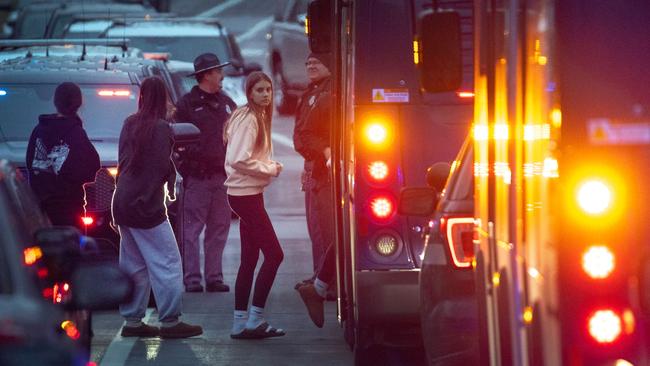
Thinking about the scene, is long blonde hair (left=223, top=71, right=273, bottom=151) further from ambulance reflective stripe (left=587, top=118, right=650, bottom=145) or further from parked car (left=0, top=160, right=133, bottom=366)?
ambulance reflective stripe (left=587, top=118, right=650, bottom=145)

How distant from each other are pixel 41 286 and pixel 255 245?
6.24 meters

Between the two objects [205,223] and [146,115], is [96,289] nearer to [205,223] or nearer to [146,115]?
[146,115]

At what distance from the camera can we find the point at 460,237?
7.38m

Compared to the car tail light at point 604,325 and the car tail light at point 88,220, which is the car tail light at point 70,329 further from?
the car tail light at point 88,220

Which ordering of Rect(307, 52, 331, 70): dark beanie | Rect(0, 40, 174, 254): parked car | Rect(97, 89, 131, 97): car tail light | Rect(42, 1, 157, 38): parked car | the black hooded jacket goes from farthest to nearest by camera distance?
Rect(42, 1, 157, 38): parked car → Rect(97, 89, 131, 97): car tail light → Rect(0, 40, 174, 254): parked car → Rect(307, 52, 331, 70): dark beanie → the black hooded jacket

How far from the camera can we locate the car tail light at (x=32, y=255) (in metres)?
5.04

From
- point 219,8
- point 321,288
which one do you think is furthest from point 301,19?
point 321,288

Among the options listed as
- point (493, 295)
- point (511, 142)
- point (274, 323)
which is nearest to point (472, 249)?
point (493, 295)

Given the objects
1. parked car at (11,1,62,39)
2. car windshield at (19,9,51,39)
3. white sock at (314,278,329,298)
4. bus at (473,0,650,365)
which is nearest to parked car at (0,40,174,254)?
white sock at (314,278,329,298)

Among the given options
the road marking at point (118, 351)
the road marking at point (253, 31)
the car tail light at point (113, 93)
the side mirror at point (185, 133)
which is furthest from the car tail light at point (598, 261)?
the road marking at point (253, 31)

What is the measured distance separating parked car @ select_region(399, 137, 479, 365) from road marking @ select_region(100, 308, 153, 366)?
3.15m

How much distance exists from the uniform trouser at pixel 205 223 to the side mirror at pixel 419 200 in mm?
5936

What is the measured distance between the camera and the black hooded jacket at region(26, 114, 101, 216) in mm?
11602

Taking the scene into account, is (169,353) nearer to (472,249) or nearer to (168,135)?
(168,135)
